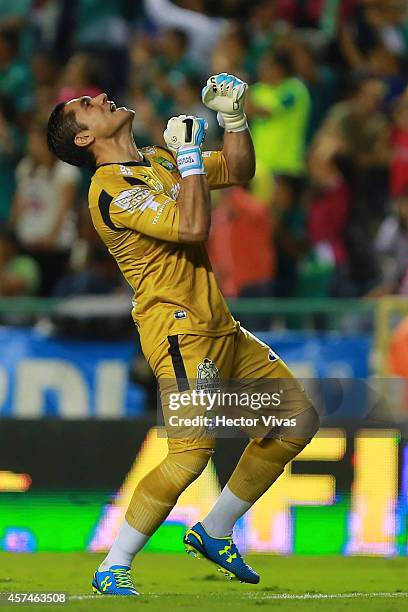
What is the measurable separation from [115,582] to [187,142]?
2.07m

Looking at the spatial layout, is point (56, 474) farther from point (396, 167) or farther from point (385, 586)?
point (396, 167)

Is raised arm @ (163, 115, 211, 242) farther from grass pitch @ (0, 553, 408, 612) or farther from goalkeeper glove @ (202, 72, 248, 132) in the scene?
grass pitch @ (0, 553, 408, 612)

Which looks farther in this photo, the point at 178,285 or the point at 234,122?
the point at 234,122

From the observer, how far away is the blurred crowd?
37.0ft

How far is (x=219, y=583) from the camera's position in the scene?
23.1 feet

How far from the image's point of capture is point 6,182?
513 inches

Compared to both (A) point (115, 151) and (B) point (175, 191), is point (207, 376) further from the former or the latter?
(A) point (115, 151)

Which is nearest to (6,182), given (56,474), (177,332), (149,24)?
(149,24)

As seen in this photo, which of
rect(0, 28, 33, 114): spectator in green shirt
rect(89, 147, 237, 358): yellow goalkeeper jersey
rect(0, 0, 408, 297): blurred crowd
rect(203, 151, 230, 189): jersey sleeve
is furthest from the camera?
rect(0, 28, 33, 114): spectator in green shirt

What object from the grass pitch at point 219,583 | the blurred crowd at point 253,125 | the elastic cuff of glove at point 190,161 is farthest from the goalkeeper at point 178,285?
the blurred crowd at point 253,125

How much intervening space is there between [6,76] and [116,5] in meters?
1.33

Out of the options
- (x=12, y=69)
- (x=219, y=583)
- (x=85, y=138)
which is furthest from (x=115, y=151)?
(x=12, y=69)

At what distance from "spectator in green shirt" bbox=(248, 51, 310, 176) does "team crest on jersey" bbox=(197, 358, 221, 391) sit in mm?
5713

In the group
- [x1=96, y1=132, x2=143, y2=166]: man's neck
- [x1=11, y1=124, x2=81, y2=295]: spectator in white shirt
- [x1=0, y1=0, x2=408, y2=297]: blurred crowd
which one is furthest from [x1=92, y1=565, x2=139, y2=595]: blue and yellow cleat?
[x1=11, y1=124, x2=81, y2=295]: spectator in white shirt
